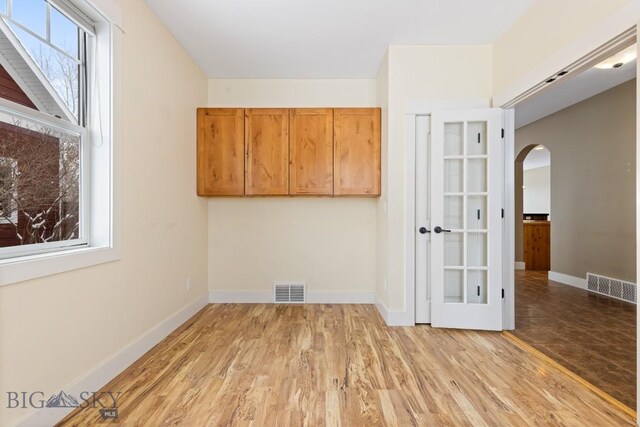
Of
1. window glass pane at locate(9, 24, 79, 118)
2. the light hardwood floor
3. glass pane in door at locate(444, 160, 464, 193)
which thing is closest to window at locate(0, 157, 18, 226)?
window glass pane at locate(9, 24, 79, 118)

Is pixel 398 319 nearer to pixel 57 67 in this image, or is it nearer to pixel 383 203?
pixel 383 203

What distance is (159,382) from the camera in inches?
86.4

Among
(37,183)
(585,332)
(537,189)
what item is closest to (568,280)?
(585,332)

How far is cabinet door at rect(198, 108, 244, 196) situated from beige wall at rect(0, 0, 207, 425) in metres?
0.15

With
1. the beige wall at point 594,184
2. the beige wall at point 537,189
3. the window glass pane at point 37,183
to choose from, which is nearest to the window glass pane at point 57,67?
the window glass pane at point 37,183

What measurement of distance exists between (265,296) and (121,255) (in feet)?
6.95

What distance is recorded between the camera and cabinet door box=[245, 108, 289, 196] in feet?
12.7

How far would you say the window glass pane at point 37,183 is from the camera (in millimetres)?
1656

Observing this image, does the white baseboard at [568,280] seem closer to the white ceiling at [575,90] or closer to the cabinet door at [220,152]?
the white ceiling at [575,90]

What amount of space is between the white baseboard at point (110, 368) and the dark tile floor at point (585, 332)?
3187mm

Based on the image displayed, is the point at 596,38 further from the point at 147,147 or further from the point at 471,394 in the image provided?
the point at 147,147

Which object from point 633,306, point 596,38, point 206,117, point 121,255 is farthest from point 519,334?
point 206,117

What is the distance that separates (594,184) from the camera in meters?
4.93

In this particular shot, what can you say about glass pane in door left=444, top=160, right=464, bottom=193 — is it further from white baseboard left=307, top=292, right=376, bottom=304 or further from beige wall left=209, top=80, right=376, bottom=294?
white baseboard left=307, top=292, right=376, bottom=304
